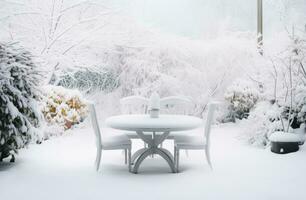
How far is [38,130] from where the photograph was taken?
15.2 ft

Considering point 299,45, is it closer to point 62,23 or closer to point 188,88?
point 188,88

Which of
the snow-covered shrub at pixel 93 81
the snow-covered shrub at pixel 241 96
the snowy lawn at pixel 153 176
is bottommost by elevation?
the snowy lawn at pixel 153 176

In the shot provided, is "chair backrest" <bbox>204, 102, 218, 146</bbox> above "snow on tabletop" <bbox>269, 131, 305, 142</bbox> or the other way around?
above

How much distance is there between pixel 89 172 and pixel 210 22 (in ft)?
21.2

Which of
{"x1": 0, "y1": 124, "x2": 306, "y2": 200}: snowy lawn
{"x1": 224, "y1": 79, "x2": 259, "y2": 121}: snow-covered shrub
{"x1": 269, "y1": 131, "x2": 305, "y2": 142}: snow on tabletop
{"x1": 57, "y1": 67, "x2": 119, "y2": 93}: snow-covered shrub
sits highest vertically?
{"x1": 57, "y1": 67, "x2": 119, "y2": 93}: snow-covered shrub

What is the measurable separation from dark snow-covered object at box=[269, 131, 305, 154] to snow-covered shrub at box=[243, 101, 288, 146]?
29cm

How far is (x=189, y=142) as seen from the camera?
4305mm

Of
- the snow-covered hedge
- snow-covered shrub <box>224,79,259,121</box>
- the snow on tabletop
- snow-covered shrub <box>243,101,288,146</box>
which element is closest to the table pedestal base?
the snow on tabletop

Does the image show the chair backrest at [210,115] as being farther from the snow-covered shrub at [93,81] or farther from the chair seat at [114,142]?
the snow-covered shrub at [93,81]

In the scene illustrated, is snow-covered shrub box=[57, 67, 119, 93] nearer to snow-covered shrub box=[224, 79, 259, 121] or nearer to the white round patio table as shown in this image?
snow-covered shrub box=[224, 79, 259, 121]

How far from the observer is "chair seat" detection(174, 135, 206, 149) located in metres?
4.26

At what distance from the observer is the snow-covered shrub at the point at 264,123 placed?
5.60 meters

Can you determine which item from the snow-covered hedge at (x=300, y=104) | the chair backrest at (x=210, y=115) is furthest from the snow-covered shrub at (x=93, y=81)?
the chair backrest at (x=210, y=115)

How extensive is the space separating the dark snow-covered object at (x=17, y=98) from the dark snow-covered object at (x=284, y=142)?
2827mm
